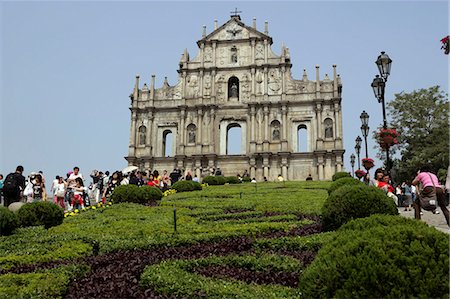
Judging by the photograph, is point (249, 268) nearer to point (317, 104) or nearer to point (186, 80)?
point (317, 104)

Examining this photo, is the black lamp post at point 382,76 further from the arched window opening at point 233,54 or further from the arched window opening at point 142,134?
the arched window opening at point 142,134

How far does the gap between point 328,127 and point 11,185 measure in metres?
33.5

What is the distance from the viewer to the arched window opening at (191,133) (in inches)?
1744

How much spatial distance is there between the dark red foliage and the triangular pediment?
42.1 meters

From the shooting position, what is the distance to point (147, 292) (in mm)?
5215

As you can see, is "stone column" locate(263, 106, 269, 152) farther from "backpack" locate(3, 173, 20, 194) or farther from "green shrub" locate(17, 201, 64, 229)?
"green shrub" locate(17, 201, 64, 229)

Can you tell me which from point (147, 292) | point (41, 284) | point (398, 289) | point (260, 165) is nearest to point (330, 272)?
point (398, 289)

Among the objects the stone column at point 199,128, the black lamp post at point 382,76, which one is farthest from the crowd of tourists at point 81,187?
the stone column at point 199,128

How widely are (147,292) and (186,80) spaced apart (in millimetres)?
42343

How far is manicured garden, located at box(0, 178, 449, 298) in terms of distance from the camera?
3.59m

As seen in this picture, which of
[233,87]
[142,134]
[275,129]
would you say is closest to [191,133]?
[142,134]

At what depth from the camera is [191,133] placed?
4466 cm

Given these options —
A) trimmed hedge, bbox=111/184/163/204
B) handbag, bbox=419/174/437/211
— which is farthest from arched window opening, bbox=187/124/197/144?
handbag, bbox=419/174/437/211

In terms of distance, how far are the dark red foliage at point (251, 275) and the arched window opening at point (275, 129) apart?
3704cm
